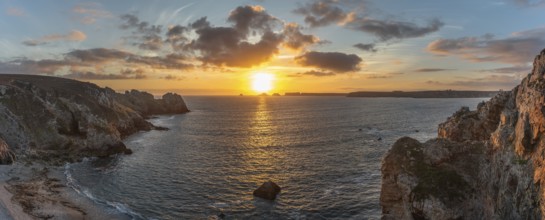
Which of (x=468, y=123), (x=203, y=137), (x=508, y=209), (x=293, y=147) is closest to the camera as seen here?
(x=508, y=209)

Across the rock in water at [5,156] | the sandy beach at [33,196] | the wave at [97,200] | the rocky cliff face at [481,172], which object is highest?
the rocky cliff face at [481,172]

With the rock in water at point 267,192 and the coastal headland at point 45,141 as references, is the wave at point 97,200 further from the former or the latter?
the rock in water at point 267,192

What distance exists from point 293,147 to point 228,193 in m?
38.3

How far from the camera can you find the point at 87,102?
88812 mm

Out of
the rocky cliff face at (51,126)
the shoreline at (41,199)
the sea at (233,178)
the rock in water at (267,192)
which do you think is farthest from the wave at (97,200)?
the rock in water at (267,192)

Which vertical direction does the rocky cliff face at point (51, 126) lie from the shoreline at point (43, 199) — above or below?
above

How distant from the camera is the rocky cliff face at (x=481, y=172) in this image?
75.2 ft

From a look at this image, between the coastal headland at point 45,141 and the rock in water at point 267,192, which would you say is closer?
the coastal headland at point 45,141

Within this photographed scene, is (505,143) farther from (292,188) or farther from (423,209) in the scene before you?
(292,188)

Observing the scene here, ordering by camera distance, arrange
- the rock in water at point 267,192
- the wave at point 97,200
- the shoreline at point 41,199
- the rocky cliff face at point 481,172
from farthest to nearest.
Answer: the rock in water at point 267,192 → the wave at point 97,200 → the shoreline at point 41,199 → the rocky cliff face at point 481,172

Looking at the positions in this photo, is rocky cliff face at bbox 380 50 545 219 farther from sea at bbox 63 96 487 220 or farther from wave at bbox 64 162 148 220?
wave at bbox 64 162 148 220

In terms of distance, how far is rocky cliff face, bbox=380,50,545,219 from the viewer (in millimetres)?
22922

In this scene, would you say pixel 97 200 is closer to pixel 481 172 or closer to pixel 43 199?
pixel 43 199

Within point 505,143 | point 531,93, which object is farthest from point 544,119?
point 505,143
